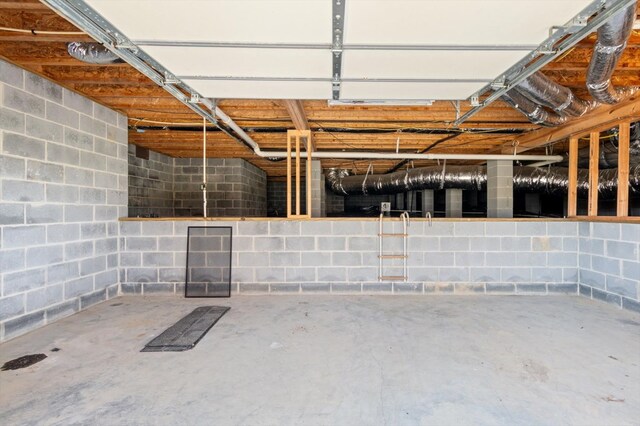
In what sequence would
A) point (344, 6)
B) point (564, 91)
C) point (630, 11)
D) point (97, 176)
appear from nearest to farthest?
point (344, 6)
point (630, 11)
point (564, 91)
point (97, 176)

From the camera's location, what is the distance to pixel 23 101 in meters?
2.65

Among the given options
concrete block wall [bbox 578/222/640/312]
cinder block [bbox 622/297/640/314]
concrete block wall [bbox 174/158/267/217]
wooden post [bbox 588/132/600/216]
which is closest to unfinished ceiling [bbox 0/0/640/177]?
Answer: wooden post [bbox 588/132/600/216]

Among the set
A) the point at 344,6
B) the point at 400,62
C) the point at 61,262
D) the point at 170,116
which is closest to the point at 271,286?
the point at 61,262

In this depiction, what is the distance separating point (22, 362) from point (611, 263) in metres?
5.40

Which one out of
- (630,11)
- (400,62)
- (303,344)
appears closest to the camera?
(630,11)

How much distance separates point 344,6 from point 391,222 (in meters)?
2.67

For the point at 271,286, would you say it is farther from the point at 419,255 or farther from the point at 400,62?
the point at 400,62

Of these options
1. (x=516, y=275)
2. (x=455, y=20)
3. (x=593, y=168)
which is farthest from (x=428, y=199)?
(x=455, y=20)

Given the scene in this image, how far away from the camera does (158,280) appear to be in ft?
12.4

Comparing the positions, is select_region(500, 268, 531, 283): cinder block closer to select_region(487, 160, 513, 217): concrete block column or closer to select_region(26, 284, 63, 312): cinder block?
select_region(487, 160, 513, 217): concrete block column

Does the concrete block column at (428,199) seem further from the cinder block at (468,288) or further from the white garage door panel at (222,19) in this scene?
the white garage door panel at (222,19)

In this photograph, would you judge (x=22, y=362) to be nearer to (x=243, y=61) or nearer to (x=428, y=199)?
(x=243, y=61)

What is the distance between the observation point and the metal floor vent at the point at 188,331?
7.70 feet

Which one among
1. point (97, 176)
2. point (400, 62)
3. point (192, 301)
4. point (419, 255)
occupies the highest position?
point (400, 62)
